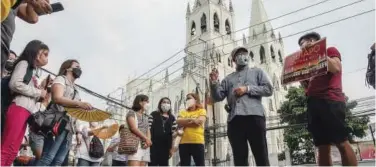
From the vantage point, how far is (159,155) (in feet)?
14.6

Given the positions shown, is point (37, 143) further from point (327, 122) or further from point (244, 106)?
point (327, 122)

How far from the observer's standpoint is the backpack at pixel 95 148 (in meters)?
4.57

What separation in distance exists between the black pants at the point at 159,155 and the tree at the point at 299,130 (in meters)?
19.5

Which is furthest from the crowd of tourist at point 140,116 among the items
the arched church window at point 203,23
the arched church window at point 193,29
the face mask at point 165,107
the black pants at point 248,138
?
the arched church window at point 193,29

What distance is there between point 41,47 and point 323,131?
8.95 feet

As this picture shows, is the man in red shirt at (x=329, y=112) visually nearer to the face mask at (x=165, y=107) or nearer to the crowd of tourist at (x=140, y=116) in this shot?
the crowd of tourist at (x=140, y=116)

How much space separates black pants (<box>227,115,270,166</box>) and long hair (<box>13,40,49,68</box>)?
2020 millimetres

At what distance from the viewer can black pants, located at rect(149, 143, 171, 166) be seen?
14.5 ft

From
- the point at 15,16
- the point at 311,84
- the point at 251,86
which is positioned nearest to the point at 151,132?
the point at 251,86

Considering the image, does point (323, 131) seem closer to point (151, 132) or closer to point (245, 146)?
point (245, 146)

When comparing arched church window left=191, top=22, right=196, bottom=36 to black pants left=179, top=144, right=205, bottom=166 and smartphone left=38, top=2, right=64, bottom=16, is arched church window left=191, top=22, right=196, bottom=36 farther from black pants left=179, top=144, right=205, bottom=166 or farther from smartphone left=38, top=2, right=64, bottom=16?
smartphone left=38, top=2, right=64, bottom=16

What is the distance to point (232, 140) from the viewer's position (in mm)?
3424

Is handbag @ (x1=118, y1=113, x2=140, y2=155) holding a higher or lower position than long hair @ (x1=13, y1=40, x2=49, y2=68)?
lower

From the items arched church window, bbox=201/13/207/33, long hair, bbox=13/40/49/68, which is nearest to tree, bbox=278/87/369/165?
arched church window, bbox=201/13/207/33
